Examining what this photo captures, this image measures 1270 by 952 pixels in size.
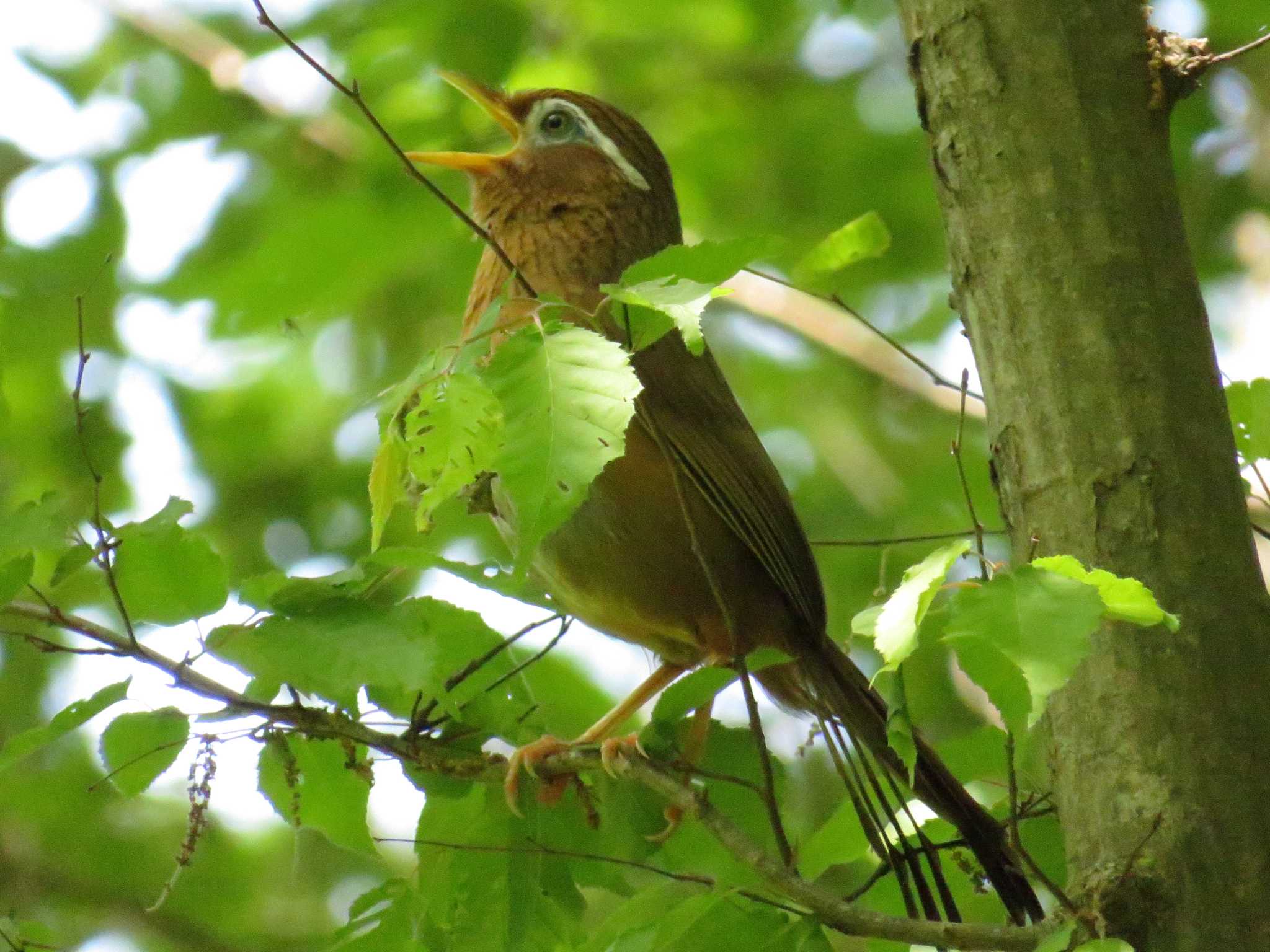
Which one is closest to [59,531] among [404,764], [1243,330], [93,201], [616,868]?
[404,764]

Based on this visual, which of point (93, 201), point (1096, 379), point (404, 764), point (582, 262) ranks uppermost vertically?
point (93, 201)

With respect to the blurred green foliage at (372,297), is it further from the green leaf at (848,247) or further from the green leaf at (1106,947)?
the green leaf at (1106,947)

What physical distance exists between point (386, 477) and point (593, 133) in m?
2.59

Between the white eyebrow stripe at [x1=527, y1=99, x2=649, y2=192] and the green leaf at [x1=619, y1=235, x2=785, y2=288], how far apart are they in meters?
2.33

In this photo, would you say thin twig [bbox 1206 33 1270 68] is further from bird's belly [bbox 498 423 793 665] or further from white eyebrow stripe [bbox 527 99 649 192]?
white eyebrow stripe [bbox 527 99 649 192]

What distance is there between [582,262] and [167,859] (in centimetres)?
512

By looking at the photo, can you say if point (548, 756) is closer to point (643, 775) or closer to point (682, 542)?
point (643, 775)

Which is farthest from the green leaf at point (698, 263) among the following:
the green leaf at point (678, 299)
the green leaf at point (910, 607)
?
the green leaf at point (910, 607)

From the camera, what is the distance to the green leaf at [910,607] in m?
1.85

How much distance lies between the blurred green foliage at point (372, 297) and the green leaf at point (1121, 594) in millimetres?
2467

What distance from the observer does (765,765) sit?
249 centimetres

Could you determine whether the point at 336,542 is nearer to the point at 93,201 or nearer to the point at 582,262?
the point at 93,201

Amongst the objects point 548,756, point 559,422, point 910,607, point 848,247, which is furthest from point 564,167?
point 910,607

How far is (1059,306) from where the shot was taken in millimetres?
2611
